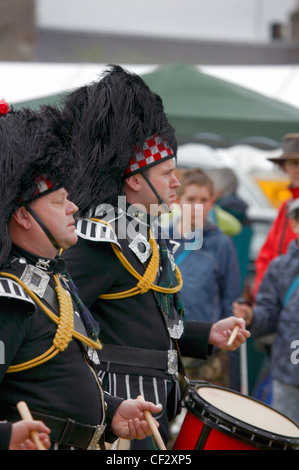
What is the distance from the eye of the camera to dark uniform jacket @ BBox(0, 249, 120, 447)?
2.21m

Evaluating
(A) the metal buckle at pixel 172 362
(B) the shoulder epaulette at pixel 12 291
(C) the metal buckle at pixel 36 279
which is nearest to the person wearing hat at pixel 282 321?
(A) the metal buckle at pixel 172 362

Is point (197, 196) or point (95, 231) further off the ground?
point (95, 231)

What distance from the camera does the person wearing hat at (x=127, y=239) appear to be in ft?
9.66

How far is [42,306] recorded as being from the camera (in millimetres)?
2340

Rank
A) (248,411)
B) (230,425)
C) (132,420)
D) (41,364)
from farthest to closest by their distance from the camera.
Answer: (248,411) → (230,425) → (132,420) → (41,364)

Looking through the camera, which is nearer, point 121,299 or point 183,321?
point 121,299

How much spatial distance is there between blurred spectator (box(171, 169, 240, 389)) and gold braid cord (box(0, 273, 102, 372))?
256cm

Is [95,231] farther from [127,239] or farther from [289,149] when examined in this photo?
[289,149]

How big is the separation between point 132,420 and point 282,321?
232 centimetres

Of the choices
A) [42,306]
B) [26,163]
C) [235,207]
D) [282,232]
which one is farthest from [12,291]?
[235,207]

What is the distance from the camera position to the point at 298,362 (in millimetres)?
4512

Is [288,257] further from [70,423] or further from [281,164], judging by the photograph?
[70,423]

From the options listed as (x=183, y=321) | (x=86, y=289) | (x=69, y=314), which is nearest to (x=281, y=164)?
(x=183, y=321)

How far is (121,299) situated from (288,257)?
2.08 m
